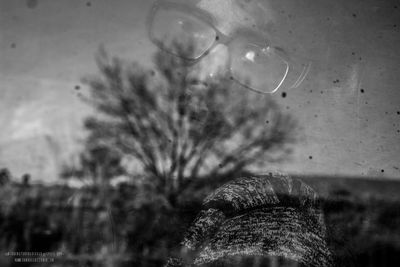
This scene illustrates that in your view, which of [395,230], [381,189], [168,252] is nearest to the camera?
[168,252]

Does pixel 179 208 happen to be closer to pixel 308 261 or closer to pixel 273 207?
pixel 273 207

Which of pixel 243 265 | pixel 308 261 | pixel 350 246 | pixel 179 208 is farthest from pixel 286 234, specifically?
pixel 179 208

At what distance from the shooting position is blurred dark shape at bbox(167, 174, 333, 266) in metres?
1.11

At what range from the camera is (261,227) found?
118 cm

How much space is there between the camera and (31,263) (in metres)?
1.42

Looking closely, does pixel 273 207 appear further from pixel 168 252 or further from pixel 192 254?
pixel 168 252

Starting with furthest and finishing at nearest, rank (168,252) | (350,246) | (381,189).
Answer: (381,189), (350,246), (168,252)

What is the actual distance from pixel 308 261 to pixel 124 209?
1138mm

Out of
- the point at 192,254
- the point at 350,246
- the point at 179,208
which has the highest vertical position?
the point at 179,208

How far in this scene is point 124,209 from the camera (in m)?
1.69

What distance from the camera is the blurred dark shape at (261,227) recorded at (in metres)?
1.11

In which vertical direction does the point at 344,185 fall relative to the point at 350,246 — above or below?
above

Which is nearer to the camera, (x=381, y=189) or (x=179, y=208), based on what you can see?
(x=179, y=208)

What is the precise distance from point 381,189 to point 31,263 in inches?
89.6
